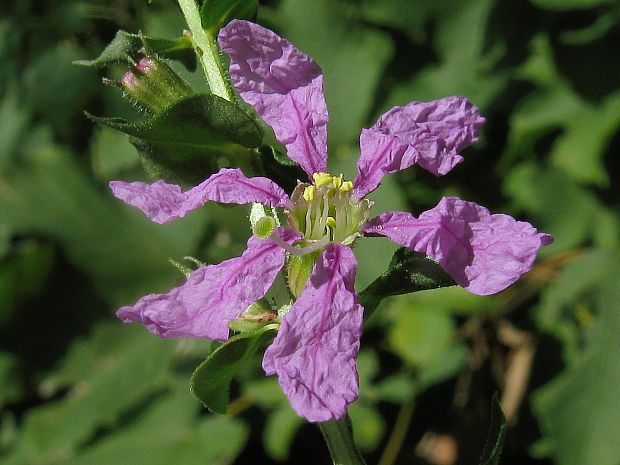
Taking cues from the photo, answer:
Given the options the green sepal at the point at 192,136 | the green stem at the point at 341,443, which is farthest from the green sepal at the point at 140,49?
the green stem at the point at 341,443

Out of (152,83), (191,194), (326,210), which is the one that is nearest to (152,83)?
(152,83)

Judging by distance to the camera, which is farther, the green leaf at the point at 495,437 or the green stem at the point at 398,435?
the green stem at the point at 398,435

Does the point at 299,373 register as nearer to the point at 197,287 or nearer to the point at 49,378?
the point at 197,287

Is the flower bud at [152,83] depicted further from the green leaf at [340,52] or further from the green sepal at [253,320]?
the green leaf at [340,52]


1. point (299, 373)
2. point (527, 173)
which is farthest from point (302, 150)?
point (527, 173)

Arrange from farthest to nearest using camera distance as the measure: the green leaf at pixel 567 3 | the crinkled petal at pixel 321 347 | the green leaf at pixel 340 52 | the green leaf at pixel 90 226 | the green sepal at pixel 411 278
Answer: the green leaf at pixel 90 226, the green leaf at pixel 340 52, the green leaf at pixel 567 3, the green sepal at pixel 411 278, the crinkled petal at pixel 321 347

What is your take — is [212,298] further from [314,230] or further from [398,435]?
[398,435]
